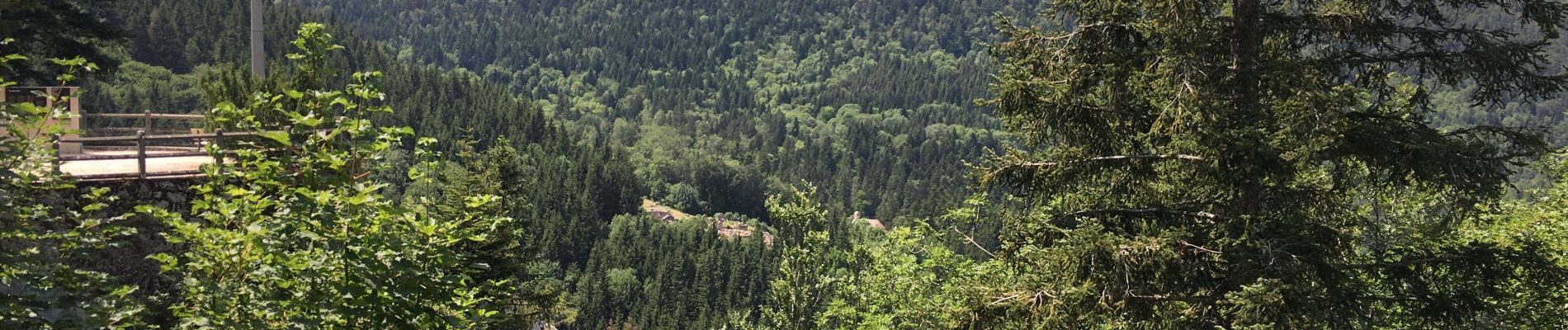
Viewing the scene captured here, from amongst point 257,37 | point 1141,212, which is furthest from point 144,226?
point 1141,212

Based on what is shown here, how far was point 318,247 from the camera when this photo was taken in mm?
7996

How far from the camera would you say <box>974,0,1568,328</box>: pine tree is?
26.5ft

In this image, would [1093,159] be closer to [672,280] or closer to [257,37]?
[257,37]

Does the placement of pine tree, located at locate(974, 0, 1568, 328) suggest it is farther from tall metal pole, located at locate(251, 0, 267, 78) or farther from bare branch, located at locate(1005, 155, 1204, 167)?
tall metal pole, located at locate(251, 0, 267, 78)

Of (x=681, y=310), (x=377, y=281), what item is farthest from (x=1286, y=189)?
(x=681, y=310)

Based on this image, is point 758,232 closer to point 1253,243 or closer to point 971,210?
point 971,210

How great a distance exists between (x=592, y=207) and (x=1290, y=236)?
114 m

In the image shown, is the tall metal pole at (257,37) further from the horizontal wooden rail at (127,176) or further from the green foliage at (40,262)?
the green foliage at (40,262)

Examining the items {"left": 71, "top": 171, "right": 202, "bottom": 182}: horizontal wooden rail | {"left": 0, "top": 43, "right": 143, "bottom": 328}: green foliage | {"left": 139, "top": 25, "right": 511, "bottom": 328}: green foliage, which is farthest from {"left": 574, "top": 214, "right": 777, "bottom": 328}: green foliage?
{"left": 0, "top": 43, "right": 143, "bottom": 328}: green foliage

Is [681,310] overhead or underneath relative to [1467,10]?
underneath

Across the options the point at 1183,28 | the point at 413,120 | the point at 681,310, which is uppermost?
the point at 1183,28

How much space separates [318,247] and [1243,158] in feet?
21.6

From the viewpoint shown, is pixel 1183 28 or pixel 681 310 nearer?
pixel 1183 28

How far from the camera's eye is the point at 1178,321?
8953 millimetres
